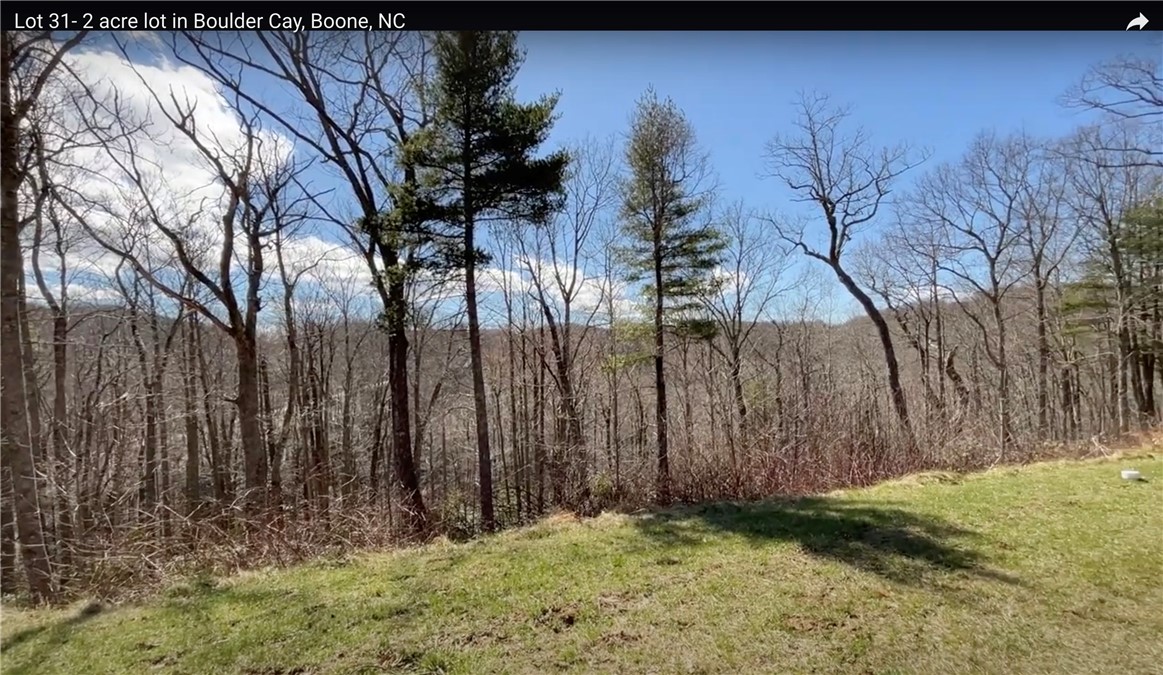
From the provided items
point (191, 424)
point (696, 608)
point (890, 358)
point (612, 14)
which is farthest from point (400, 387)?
point (890, 358)

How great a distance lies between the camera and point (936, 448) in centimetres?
902

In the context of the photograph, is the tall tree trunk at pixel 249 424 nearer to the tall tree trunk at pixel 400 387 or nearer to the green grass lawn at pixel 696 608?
the tall tree trunk at pixel 400 387

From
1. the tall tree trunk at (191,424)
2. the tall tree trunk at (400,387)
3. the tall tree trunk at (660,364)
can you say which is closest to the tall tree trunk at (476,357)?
the tall tree trunk at (400,387)

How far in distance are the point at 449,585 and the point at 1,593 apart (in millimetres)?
3632

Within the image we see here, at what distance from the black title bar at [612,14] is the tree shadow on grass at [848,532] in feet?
11.6

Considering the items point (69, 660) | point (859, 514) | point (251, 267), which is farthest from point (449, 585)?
point (251, 267)

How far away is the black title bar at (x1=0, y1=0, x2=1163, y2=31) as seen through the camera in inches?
93.0

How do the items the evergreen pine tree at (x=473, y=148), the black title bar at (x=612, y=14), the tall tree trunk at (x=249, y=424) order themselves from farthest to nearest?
the tall tree trunk at (x=249, y=424)
the evergreen pine tree at (x=473, y=148)
the black title bar at (x=612, y=14)

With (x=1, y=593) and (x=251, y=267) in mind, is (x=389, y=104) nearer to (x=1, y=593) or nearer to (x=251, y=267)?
(x=251, y=267)

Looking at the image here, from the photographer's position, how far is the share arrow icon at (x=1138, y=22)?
2.57 meters

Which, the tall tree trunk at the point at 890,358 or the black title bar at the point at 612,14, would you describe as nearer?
the black title bar at the point at 612,14

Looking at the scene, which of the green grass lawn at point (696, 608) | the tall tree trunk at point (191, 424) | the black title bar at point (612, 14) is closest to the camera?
the black title bar at point (612, 14)

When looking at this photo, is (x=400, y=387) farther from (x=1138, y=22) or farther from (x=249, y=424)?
(x=1138, y=22)

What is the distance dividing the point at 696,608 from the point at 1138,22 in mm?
4146
